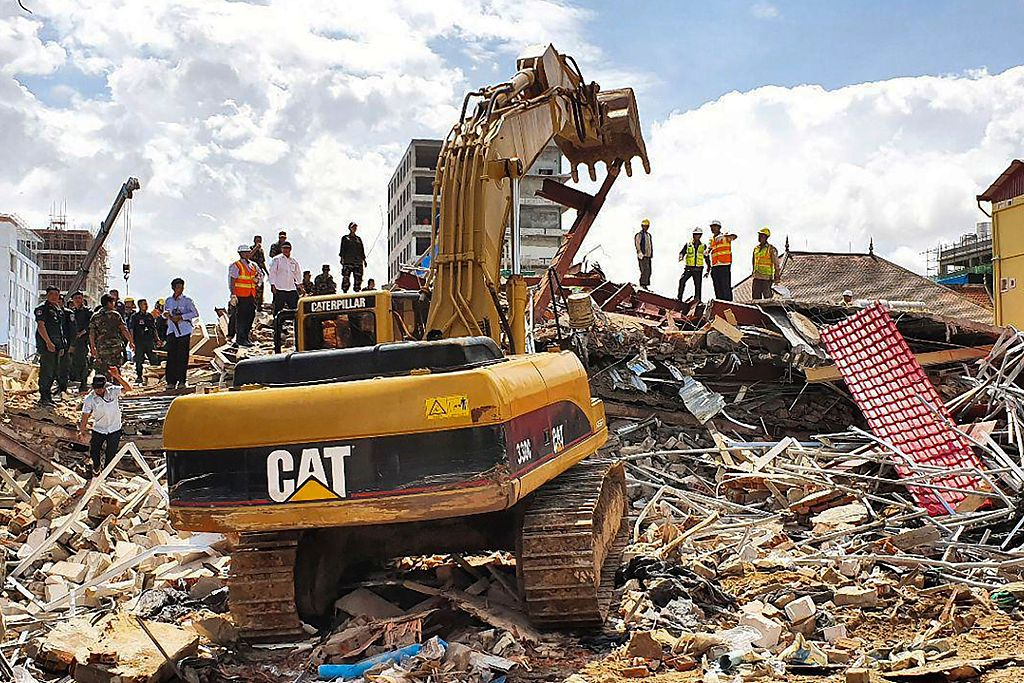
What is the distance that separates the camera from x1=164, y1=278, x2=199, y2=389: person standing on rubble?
45.4 feet

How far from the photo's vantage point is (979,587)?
7.09 meters

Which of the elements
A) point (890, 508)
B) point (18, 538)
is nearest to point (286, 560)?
point (18, 538)

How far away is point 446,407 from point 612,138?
617 centimetres

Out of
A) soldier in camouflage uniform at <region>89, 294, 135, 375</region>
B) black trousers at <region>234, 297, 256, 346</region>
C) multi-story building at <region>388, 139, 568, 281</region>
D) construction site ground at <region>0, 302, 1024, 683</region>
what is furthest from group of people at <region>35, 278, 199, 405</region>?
multi-story building at <region>388, 139, 568, 281</region>

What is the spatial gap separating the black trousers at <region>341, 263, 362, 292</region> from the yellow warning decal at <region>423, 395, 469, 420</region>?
11162 mm

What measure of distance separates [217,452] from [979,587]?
198 inches

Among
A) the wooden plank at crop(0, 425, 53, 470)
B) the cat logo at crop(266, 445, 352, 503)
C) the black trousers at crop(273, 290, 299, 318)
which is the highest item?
the black trousers at crop(273, 290, 299, 318)

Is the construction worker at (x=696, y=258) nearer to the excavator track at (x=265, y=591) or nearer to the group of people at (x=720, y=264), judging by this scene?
the group of people at (x=720, y=264)

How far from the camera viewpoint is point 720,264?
17000 mm

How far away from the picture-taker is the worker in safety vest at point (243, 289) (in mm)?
14906

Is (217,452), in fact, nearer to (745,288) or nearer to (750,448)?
(750,448)

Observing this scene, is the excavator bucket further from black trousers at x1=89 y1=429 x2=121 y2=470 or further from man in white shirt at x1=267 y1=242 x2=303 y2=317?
black trousers at x1=89 y1=429 x2=121 y2=470

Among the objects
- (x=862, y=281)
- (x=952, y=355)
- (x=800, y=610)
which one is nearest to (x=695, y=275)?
(x=952, y=355)

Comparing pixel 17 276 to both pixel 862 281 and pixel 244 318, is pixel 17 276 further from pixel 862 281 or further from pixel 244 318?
pixel 244 318
